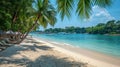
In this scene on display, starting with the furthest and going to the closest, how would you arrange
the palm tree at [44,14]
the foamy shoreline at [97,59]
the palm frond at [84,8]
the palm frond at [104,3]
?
1. the palm tree at [44,14]
2. the foamy shoreline at [97,59]
3. the palm frond at [84,8]
4. the palm frond at [104,3]

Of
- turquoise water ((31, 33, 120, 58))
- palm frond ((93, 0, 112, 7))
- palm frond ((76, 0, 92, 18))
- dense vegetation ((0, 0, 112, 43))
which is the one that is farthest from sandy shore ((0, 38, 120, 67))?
turquoise water ((31, 33, 120, 58))

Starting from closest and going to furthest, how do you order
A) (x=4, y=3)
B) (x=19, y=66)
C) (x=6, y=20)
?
(x=19, y=66)
(x=4, y=3)
(x=6, y=20)

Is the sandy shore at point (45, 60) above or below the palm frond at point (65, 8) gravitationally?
below

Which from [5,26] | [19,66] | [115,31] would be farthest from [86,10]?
[115,31]

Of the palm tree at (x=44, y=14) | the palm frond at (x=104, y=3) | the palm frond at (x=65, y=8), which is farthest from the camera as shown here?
the palm tree at (x=44, y=14)

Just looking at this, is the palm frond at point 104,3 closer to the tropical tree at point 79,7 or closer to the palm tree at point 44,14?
the tropical tree at point 79,7

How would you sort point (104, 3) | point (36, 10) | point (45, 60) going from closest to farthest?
point (104, 3) → point (45, 60) → point (36, 10)

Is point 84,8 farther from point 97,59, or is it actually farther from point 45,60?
point 97,59

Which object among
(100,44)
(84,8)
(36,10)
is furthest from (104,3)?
(100,44)

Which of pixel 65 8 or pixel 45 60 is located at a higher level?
pixel 65 8

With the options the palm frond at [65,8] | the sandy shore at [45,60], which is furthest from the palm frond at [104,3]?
the sandy shore at [45,60]

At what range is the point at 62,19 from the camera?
500 centimetres

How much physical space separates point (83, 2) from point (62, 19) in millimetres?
598

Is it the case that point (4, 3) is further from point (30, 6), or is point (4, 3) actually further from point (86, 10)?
point (86, 10)
